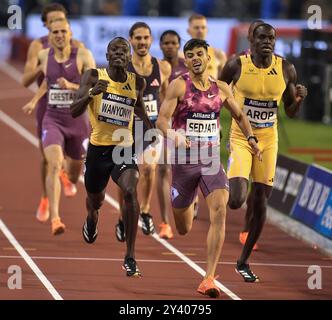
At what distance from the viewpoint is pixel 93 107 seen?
542 inches

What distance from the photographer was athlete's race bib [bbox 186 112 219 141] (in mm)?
12992

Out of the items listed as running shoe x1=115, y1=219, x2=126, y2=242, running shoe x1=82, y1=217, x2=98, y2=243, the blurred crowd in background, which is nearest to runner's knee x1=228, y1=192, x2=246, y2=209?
running shoe x1=82, y1=217, x2=98, y2=243

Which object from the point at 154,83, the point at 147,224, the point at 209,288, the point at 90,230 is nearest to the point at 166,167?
the point at 147,224

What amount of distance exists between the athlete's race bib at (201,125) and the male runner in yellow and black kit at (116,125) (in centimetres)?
78

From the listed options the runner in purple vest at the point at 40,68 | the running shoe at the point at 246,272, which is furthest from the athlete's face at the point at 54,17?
the running shoe at the point at 246,272

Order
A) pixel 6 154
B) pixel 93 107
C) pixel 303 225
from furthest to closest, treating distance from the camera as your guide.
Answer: pixel 6 154 → pixel 303 225 → pixel 93 107

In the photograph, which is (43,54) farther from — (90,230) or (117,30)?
(117,30)

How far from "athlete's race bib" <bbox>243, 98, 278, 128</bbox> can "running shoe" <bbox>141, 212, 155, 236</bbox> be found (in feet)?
9.14

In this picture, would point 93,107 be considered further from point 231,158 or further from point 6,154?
point 6,154

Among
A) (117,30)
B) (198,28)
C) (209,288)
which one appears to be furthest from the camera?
(117,30)

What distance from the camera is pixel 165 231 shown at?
16109 mm

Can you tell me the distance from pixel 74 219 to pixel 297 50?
49.3 feet

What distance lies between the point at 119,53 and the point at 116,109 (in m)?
0.62
